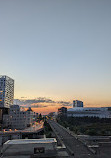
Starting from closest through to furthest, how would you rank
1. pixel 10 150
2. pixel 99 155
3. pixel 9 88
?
pixel 10 150 < pixel 99 155 < pixel 9 88

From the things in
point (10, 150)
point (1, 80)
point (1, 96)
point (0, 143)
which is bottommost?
point (0, 143)

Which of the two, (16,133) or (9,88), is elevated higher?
Answer: (9,88)

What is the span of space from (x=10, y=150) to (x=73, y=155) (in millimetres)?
21368

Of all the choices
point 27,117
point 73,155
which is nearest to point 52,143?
point 73,155

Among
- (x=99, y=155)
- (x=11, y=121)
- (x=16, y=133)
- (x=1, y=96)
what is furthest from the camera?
(x=1, y=96)

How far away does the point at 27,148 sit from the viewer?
175 ft

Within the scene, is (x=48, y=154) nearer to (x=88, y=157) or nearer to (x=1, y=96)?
(x=88, y=157)

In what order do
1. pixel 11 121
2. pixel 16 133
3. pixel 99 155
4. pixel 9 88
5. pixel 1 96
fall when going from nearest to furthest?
pixel 99 155 < pixel 16 133 < pixel 11 121 < pixel 1 96 < pixel 9 88

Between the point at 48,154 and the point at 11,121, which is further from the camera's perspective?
the point at 11,121

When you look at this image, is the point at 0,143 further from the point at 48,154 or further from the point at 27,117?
the point at 27,117

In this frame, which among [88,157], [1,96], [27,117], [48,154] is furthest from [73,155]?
[1,96]

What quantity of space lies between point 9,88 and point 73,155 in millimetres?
153077

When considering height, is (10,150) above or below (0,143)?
above

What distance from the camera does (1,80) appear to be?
18188cm
